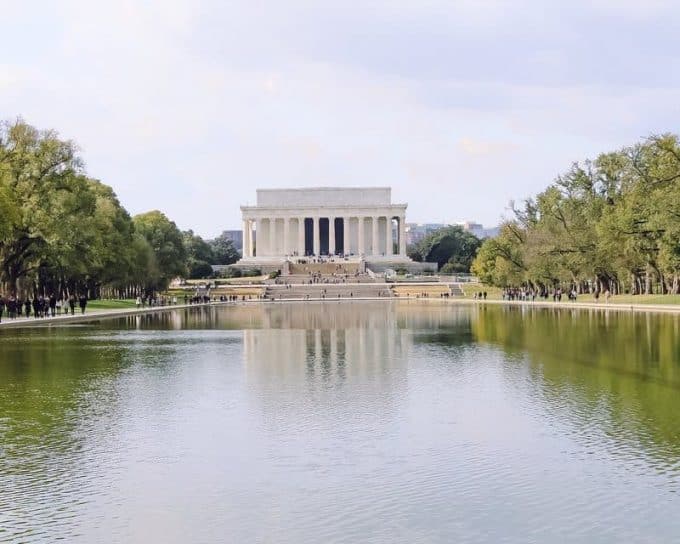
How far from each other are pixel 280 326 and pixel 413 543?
3330cm

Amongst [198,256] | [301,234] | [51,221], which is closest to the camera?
[51,221]

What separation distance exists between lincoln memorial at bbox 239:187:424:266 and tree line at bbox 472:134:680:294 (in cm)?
6172

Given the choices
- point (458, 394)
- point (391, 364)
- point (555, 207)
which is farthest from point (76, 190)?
point (458, 394)

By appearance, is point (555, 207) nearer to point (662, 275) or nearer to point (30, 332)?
point (662, 275)

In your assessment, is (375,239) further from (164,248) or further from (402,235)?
(164,248)

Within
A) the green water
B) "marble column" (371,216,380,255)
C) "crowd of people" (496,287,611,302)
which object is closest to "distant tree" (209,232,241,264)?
"marble column" (371,216,380,255)

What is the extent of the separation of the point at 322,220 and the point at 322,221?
19 cm

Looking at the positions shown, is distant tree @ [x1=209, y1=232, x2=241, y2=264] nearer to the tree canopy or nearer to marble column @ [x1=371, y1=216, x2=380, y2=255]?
marble column @ [x1=371, y1=216, x2=380, y2=255]

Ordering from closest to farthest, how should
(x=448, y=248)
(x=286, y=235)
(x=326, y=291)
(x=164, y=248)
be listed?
(x=164, y=248), (x=326, y=291), (x=286, y=235), (x=448, y=248)

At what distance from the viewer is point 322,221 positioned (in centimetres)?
15212

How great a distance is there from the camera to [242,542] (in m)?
8.83

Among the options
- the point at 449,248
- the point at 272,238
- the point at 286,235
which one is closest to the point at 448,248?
the point at 449,248

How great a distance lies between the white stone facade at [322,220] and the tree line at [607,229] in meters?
61.7

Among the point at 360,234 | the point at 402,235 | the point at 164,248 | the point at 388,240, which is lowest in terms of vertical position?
the point at 164,248
